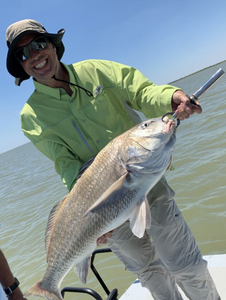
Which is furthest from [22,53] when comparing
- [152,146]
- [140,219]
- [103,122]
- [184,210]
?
[184,210]

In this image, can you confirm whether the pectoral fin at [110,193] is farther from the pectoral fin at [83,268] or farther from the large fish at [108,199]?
the pectoral fin at [83,268]

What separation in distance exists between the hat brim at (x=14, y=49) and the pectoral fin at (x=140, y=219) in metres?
1.91

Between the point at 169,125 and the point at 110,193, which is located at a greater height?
the point at 169,125

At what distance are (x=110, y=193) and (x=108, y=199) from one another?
8cm

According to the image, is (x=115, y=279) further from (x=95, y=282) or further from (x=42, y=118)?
(x=42, y=118)

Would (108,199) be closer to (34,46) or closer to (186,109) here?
(186,109)

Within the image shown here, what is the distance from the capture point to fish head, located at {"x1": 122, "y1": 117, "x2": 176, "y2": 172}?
2.24 m

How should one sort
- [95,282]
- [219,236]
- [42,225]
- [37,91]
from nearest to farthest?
1. [37,91]
2. [219,236]
3. [95,282]
4. [42,225]

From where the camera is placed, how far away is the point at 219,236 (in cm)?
534

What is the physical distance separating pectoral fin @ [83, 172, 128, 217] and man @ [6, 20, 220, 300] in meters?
0.48

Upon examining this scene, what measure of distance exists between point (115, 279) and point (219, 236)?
85.6 inches

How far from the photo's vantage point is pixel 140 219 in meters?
2.33

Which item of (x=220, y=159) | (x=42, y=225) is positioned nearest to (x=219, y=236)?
(x=220, y=159)

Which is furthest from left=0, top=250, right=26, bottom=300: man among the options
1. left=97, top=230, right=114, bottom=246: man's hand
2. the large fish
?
left=97, top=230, right=114, bottom=246: man's hand
